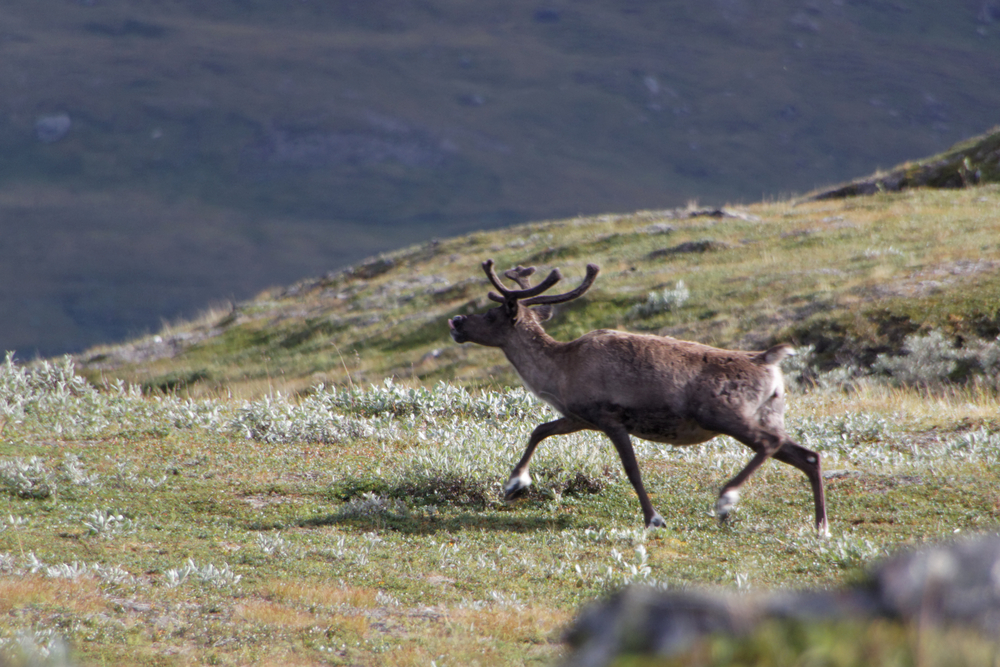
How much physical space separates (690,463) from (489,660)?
20.0 feet

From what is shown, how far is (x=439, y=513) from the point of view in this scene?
30.1 ft

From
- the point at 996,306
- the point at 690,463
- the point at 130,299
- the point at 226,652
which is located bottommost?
the point at 130,299

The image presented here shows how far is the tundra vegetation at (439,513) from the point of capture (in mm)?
5672

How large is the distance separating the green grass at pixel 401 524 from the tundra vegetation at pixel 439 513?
0.08ft

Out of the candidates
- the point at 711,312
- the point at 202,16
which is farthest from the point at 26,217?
the point at 711,312

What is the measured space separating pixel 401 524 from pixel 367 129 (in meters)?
161

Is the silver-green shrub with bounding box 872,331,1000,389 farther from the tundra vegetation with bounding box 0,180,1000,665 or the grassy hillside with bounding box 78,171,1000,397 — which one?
the grassy hillside with bounding box 78,171,1000,397

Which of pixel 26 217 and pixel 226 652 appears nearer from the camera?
pixel 226 652

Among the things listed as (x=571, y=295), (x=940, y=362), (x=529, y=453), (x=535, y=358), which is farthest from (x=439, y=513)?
(x=940, y=362)

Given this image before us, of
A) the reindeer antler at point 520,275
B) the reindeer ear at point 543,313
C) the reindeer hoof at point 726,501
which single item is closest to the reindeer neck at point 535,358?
the reindeer ear at point 543,313

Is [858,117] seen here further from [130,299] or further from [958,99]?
[130,299]

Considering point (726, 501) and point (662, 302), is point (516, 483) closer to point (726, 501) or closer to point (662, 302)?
point (726, 501)

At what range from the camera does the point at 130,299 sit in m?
121

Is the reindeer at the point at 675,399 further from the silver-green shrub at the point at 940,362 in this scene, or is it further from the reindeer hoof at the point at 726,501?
the silver-green shrub at the point at 940,362
